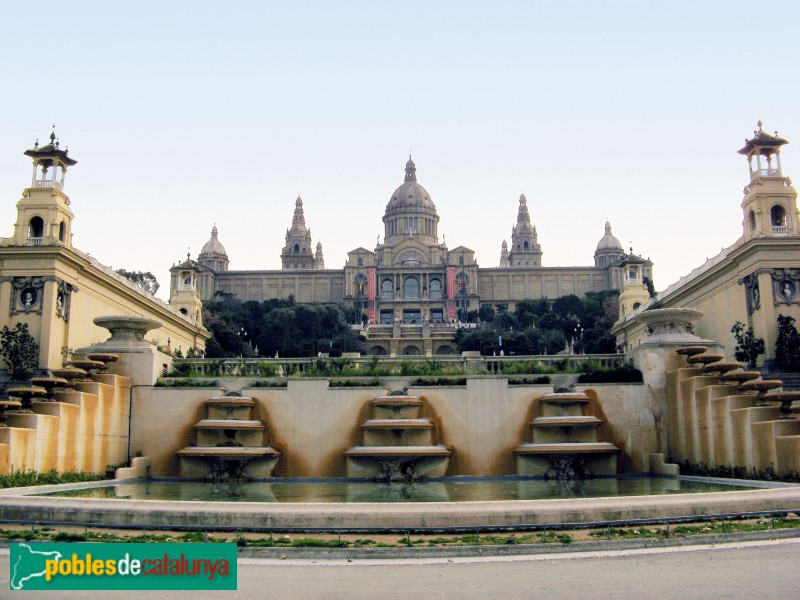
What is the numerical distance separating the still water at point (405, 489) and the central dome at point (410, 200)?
5794 inches

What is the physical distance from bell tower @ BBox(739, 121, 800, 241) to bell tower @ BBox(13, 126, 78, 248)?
40136 millimetres

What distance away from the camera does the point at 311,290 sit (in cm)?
15500

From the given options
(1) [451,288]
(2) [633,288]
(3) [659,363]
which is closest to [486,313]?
(1) [451,288]

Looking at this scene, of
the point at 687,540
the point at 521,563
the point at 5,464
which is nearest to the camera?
the point at 521,563

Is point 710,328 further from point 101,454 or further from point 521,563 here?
point 521,563

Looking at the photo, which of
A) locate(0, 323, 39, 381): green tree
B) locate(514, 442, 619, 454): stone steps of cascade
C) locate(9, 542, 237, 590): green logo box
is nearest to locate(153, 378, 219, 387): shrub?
locate(514, 442, 619, 454): stone steps of cascade

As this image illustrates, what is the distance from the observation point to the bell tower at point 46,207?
155ft

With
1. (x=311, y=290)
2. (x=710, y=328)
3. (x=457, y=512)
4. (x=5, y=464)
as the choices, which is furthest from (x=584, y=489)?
(x=311, y=290)

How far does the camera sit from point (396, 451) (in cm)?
2902

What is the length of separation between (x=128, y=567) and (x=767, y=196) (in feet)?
152

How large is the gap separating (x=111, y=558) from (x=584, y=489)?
55.5ft

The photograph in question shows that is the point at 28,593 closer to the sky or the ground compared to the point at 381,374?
closer to the ground

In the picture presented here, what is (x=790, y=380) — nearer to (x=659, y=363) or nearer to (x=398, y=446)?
(x=659, y=363)

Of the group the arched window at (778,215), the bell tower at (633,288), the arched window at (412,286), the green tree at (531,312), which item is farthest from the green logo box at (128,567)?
the arched window at (412,286)
